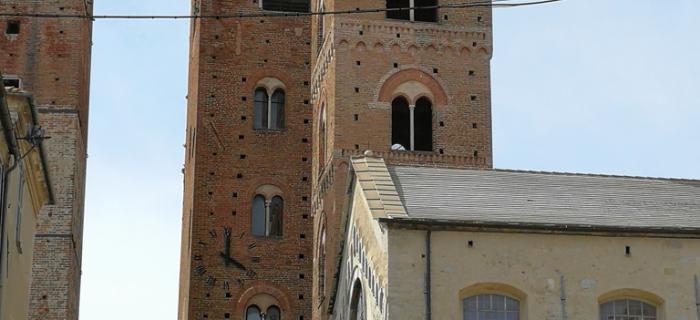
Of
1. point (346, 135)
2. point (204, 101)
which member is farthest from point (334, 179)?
point (204, 101)

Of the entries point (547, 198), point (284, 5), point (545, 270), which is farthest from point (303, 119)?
point (545, 270)

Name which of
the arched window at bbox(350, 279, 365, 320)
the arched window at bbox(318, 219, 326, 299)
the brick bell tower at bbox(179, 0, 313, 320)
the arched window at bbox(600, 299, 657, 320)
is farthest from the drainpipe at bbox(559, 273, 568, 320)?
the brick bell tower at bbox(179, 0, 313, 320)

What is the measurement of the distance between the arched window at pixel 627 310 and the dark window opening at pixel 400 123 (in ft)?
63.8

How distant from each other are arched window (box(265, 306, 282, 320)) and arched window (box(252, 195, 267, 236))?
8.54ft

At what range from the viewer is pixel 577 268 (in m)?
32.5

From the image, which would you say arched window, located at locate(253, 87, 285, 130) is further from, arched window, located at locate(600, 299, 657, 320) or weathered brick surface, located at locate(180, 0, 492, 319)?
arched window, located at locate(600, 299, 657, 320)

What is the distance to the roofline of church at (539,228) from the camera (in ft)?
105

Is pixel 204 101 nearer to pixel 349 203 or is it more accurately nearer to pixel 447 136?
pixel 447 136

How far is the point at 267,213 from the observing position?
5731 centimetres

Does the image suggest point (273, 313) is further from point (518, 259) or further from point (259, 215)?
point (518, 259)

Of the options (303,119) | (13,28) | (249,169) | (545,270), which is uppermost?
(13,28)

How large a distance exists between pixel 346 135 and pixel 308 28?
9.35m

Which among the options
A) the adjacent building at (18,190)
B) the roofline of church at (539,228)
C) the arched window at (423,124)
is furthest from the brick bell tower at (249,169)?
the roofline of church at (539,228)

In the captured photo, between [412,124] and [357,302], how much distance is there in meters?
17.2
